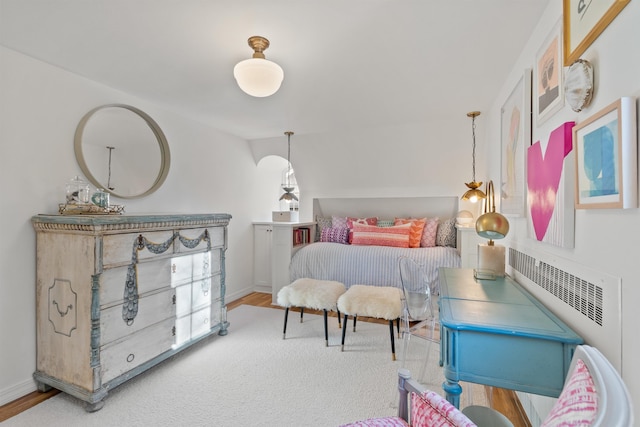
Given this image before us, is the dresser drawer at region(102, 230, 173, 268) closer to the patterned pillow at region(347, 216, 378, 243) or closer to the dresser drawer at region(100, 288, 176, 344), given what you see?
the dresser drawer at region(100, 288, 176, 344)

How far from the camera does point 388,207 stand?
14.4 ft

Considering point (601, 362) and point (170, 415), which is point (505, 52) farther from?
point (170, 415)

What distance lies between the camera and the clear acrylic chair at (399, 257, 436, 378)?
7.11 feet

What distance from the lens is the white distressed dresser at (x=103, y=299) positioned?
5.91 ft

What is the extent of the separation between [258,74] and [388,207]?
320cm

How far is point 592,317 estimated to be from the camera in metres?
1.02

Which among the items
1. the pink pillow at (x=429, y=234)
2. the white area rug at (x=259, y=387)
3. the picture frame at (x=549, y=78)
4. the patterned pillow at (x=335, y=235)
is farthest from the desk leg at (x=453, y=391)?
the patterned pillow at (x=335, y=235)

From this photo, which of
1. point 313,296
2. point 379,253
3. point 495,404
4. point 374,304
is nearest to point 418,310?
point 374,304

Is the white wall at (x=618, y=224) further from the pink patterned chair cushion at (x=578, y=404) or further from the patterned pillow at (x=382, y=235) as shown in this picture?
the patterned pillow at (x=382, y=235)

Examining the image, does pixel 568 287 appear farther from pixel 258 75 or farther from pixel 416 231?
pixel 416 231

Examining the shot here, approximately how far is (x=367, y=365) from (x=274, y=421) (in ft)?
2.93

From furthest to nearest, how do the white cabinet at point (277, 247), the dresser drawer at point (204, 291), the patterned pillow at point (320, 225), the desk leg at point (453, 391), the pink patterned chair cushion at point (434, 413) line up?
1. the patterned pillow at point (320, 225)
2. the white cabinet at point (277, 247)
3. the dresser drawer at point (204, 291)
4. the desk leg at point (453, 391)
5. the pink patterned chair cushion at point (434, 413)

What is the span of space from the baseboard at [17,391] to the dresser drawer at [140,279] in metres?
0.80

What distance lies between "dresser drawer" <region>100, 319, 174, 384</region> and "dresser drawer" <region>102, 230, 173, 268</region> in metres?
0.53
